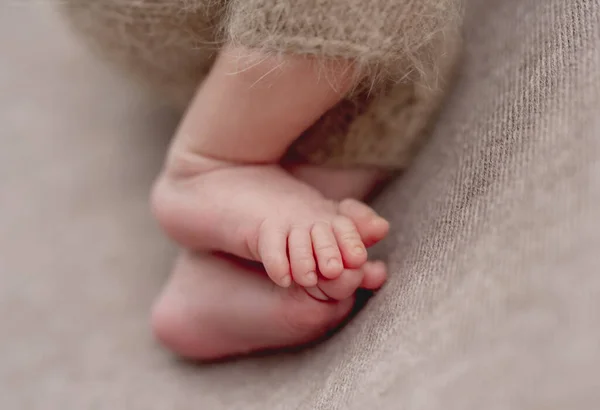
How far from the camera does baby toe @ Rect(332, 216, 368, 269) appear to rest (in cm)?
48

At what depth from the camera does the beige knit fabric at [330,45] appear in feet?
1.52

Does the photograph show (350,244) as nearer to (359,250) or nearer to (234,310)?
(359,250)

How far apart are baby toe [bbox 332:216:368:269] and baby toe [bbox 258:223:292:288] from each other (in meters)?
0.04

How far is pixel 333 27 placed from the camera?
Result: 0.46m

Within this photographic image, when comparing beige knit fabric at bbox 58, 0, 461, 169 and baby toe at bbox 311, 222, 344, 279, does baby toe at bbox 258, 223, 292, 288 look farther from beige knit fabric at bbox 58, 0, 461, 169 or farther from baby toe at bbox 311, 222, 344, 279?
beige knit fabric at bbox 58, 0, 461, 169

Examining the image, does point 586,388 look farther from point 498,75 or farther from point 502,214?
point 498,75

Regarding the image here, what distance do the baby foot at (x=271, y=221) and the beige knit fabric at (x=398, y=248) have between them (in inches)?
1.9

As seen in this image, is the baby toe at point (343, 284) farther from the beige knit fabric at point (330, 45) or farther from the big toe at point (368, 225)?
the beige knit fabric at point (330, 45)

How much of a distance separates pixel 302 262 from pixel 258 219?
6cm

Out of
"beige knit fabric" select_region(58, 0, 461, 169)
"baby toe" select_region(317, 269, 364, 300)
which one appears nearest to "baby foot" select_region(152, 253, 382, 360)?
"baby toe" select_region(317, 269, 364, 300)

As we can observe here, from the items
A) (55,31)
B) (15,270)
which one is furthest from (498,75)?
(55,31)

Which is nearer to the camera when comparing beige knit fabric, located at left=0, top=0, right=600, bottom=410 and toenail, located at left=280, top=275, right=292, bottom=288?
beige knit fabric, located at left=0, top=0, right=600, bottom=410

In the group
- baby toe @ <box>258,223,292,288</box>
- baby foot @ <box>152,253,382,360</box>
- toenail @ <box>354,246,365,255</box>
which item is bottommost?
baby foot @ <box>152,253,382,360</box>

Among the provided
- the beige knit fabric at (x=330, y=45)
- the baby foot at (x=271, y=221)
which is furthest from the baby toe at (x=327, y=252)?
the beige knit fabric at (x=330, y=45)
